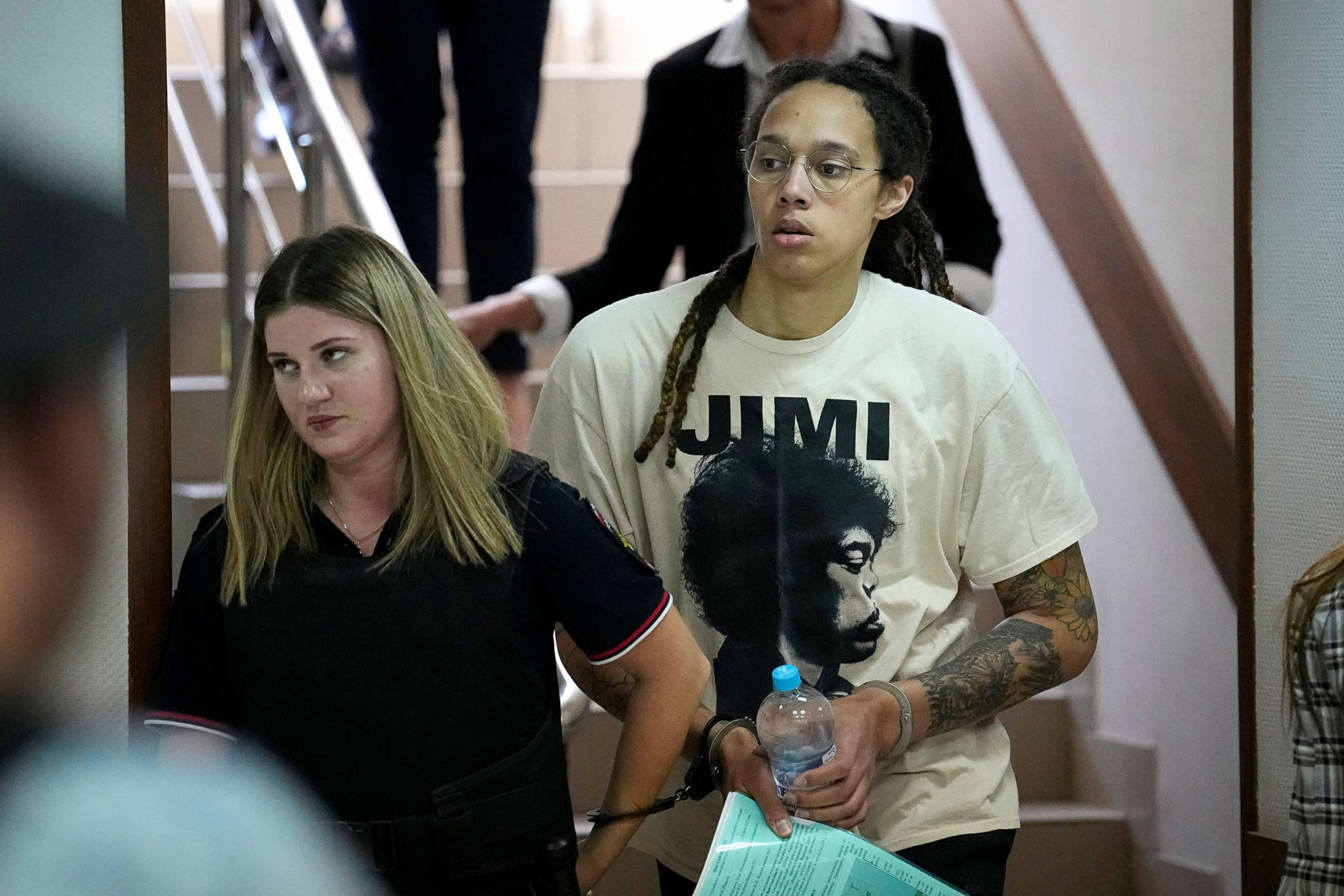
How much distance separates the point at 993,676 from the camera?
1767 millimetres

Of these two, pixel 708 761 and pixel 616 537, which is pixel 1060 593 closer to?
pixel 708 761

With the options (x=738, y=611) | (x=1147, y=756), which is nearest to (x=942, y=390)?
(x=738, y=611)

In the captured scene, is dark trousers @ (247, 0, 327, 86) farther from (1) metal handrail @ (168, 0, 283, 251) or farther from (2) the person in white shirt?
(2) the person in white shirt

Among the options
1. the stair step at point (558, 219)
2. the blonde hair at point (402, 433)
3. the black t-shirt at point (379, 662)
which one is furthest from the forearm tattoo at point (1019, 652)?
the stair step at point (558, 219)

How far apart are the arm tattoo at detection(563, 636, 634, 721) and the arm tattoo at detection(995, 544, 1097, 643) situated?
0.52m

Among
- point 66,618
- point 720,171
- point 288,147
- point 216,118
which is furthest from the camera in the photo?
point 216,118

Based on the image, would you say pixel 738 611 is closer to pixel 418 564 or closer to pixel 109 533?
pixel 418 564

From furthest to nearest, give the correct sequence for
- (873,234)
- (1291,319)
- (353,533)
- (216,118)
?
1. (216,118)
2. (1291,319)
3. (873,234)
4. (353,533)

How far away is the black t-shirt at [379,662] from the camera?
1.47 m

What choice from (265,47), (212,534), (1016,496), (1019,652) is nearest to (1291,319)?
(1016,496)

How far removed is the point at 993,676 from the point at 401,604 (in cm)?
77

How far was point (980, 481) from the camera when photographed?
5.98 feet

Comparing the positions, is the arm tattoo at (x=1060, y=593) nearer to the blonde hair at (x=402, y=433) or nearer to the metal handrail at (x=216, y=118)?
the blonde hair at (x=402, y=433)

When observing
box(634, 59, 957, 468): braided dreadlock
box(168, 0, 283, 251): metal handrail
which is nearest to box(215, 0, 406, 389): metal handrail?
box(168, 0, 283, 251): metal handrail
